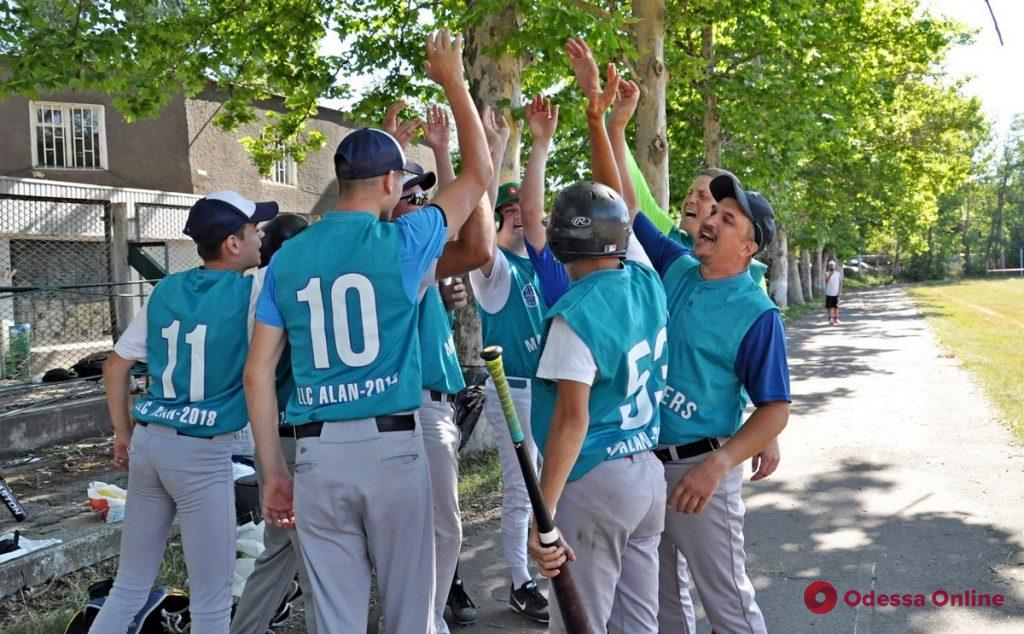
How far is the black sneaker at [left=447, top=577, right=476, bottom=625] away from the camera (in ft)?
14.9

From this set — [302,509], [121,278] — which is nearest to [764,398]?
[302,509]

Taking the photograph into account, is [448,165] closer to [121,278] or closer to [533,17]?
[533,17]

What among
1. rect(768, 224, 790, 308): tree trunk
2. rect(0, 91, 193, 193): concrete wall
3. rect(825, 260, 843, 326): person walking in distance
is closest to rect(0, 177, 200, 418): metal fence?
rect(0, 91, 193, 193): concrete wall

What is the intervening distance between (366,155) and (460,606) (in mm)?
2708

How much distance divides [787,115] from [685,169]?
600 cm

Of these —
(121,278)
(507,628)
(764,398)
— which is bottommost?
(507,628)

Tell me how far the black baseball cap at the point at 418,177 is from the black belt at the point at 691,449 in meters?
1.40

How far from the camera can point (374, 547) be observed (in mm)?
2830

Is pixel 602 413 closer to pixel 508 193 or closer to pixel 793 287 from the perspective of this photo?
pixel 508 193

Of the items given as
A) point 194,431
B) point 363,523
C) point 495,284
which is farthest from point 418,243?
point 495,284

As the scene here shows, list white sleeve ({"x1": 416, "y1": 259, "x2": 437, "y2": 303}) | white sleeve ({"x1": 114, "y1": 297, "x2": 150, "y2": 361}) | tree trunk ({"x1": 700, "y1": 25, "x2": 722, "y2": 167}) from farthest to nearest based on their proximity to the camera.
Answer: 1. tree trunk ({"x1": 700, "y1": 25, "x2": 722, "y2": 167})
2. white sleeve ({"x1": 114, "y1": 297, "x2": 150, "y2": 361})
3. white sleeve ({"x1": 416, "y1": 259, "x2": 437, "y2": 303})

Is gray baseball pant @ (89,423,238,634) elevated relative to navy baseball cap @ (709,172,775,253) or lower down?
lower down

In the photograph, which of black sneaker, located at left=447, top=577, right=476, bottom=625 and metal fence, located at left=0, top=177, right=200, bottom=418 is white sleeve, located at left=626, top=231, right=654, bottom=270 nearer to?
black sneaker, located at left=447, top=577, right=476, bottom=625

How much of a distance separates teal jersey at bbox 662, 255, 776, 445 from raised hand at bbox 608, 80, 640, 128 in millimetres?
965
